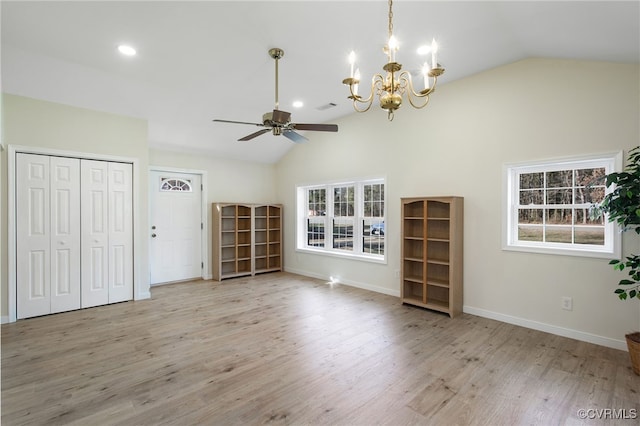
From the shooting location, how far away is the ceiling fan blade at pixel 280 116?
2920 millimetres

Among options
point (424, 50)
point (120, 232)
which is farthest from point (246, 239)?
point (424, 50)

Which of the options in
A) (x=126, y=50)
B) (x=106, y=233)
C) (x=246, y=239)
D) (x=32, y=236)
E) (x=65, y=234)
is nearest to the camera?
(x=126, y=50)

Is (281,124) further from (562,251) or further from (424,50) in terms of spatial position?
(562,251)

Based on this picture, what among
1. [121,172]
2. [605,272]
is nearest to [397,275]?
[605,272]

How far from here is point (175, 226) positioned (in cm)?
608

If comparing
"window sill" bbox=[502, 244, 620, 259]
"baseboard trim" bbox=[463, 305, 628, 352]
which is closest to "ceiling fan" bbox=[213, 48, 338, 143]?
"window sill" bbox=[502, 244, 620, 259]

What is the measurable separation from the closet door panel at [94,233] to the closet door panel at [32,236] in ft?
1.28

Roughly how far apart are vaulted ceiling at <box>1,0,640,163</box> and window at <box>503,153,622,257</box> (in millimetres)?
1137

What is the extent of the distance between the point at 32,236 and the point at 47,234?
149 millimetres

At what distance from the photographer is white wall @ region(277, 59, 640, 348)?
3.16 m

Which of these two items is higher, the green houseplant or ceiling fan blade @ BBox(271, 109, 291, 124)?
ceiling fan blade @ BBox(271, 109, 291, 124)

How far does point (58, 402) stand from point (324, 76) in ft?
13.8

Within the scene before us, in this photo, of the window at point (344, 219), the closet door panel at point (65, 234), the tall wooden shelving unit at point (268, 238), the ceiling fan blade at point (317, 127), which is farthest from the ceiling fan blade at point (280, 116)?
the tall wooden shelving unit at point (268, 238)

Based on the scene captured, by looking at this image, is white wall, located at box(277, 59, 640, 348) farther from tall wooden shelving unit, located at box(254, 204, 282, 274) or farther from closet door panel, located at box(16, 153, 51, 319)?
closet door panel, located at box(16, 153, 51, 319)
